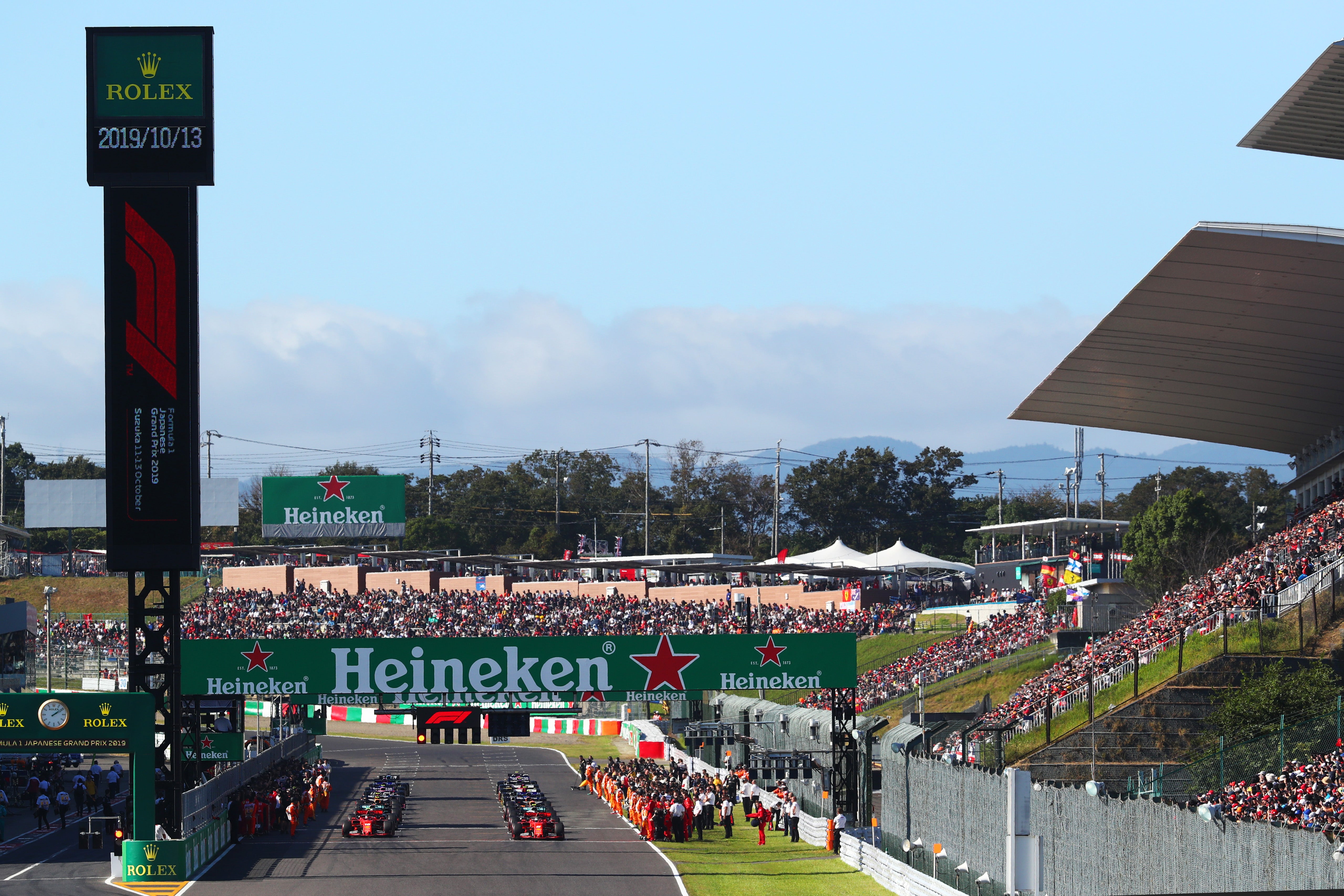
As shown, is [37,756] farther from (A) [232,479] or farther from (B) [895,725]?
(A) [232,479]

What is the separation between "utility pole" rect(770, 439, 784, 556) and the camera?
103 m

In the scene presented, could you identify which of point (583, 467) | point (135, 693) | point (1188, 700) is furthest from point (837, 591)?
point (583, 467)

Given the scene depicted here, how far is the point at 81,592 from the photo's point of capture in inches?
3661

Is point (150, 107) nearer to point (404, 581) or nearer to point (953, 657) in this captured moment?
point (953, 657)

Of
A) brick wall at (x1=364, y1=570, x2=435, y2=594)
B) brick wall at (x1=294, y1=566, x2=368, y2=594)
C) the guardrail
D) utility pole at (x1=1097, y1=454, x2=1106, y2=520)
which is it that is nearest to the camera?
the guardrail

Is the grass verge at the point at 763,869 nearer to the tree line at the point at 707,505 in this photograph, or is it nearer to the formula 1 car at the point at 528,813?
the formula 1 car at the point at 528,813

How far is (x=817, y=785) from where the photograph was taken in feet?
122

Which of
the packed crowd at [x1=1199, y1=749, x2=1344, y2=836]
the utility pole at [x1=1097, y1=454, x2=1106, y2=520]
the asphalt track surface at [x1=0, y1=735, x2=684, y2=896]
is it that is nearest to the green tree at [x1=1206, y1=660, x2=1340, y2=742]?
the packed crowd at [x1=1199, y1=749, x2=1344, y2=836]

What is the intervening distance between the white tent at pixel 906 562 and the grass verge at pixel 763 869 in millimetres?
42796

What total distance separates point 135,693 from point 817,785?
16.9m

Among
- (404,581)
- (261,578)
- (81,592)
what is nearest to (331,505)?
(404,581)

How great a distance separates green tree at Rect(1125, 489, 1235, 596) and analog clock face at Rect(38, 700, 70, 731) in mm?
43321

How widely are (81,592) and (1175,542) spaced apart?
64.5m

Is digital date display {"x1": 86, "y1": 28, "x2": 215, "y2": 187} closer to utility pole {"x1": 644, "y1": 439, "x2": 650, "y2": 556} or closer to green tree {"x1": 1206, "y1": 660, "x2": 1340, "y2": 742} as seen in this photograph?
green tree {"x1": 1206, "y1": 660, "x2": 1340, "y2": 742}
